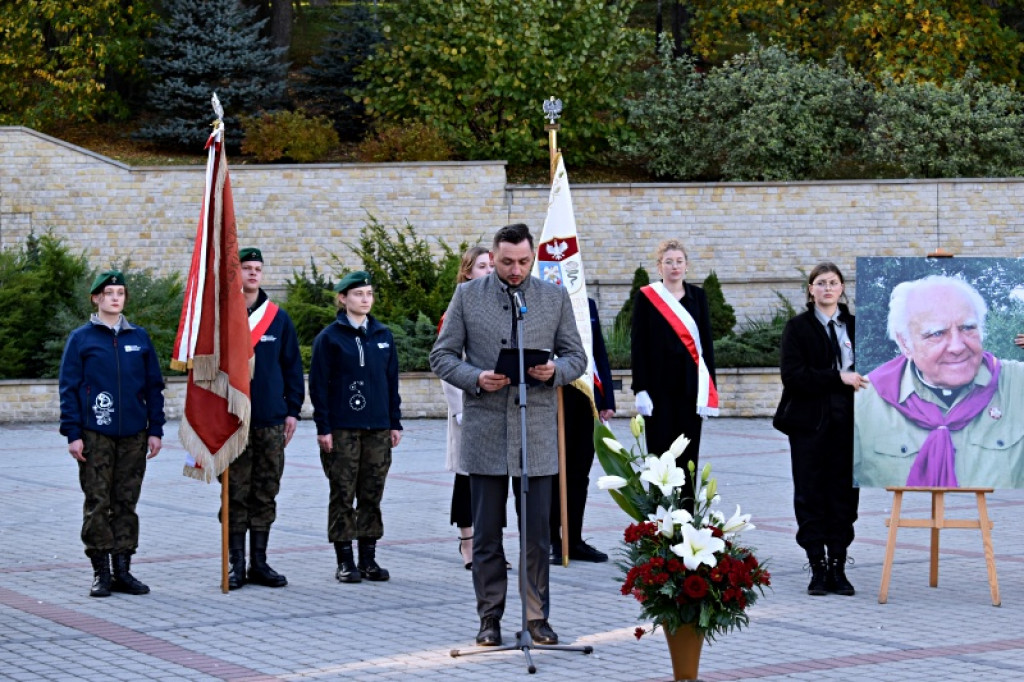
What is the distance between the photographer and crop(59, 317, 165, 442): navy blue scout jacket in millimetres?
10062

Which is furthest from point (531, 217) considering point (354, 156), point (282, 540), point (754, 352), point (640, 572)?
point (640, 572)

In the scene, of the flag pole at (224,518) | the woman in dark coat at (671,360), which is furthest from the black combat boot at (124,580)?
the woman in dark coat at (671,360)

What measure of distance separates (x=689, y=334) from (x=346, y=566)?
277 centimetres

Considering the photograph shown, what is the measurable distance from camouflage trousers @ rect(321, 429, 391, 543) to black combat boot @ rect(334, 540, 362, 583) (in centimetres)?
5

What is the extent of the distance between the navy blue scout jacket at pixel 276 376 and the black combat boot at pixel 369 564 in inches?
36.9

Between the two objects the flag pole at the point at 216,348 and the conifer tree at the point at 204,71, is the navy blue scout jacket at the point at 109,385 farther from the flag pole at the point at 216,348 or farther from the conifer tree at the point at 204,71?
the conifer tree at the point at 204,71

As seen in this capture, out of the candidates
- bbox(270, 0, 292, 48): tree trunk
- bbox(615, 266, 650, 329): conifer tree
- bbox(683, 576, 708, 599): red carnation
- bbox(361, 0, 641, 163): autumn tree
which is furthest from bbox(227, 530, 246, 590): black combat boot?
bbox(270, 0, 292, 48): tree trunk

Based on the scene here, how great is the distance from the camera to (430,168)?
3025 centimetres

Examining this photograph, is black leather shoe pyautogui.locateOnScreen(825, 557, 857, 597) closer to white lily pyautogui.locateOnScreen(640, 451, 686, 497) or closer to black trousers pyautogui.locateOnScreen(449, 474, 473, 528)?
black trousers pyautogui.locateOnScreen(449, 474, 473, 528)

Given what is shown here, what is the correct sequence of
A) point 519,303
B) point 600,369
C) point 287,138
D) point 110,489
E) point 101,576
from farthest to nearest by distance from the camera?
point 287,138 < point 600,369 < point 110,489 < point 101,576 < point 519,303

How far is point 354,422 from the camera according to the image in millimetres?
10516

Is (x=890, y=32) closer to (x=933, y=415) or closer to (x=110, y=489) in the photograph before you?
(x=933, y=415)

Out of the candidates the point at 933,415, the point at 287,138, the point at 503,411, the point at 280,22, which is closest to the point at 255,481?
the point at 503,411

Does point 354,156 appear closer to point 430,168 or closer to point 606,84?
point 430,168
